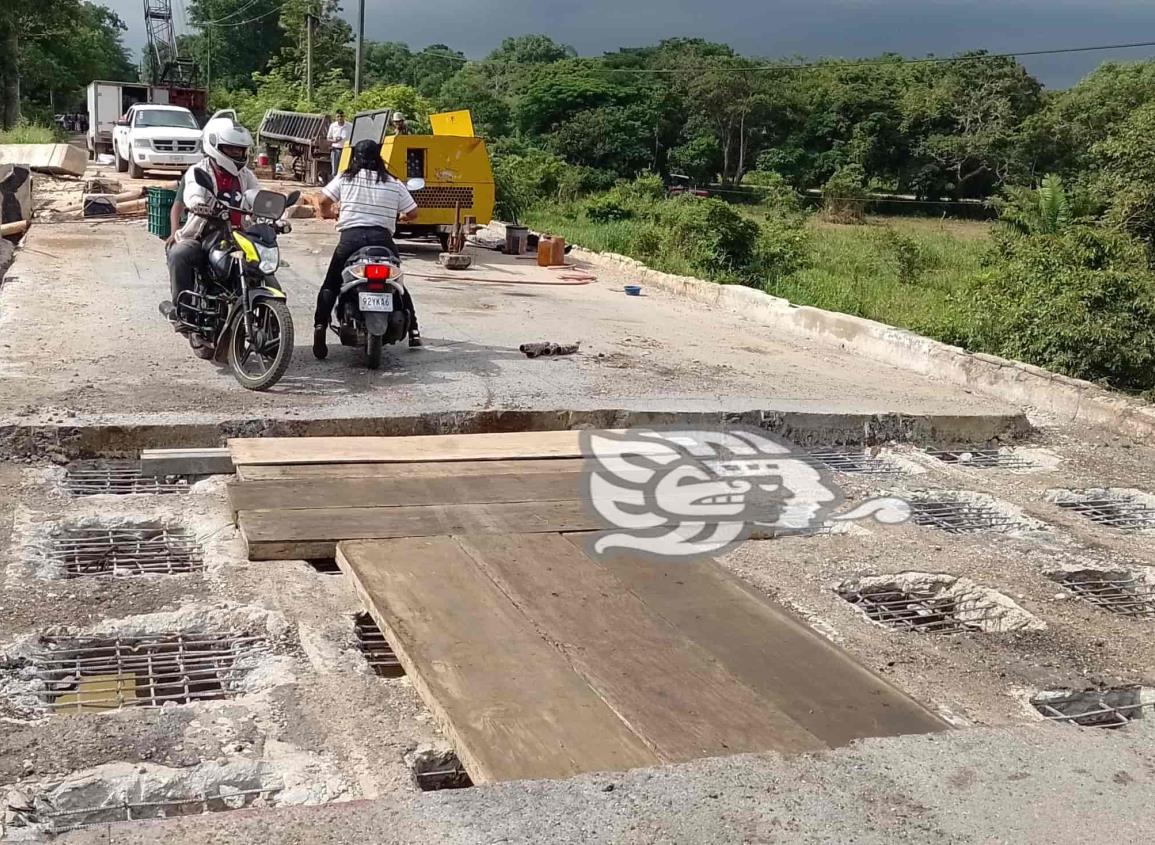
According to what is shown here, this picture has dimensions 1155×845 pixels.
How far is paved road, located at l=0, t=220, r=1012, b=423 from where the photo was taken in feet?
20.7

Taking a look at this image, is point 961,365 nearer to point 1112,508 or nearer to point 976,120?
point 1112,508

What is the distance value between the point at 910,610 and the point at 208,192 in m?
4.86

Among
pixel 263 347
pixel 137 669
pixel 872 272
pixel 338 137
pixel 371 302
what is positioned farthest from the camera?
pixel 338 137

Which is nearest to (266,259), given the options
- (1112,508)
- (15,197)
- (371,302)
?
(371,302)

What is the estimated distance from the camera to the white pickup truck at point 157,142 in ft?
77.1

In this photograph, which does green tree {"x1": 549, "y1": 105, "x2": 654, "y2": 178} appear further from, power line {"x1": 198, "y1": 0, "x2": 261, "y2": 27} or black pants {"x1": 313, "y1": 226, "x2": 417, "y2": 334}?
black pants {"x1": 313, "y1": 226, "x2": 417, "y2": 334}

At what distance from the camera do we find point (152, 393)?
20.6 feet

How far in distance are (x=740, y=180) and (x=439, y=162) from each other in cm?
4113

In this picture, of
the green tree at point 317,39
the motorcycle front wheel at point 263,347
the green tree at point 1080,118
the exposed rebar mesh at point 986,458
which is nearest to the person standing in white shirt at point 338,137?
the motorcycle front wheel at point 263,347

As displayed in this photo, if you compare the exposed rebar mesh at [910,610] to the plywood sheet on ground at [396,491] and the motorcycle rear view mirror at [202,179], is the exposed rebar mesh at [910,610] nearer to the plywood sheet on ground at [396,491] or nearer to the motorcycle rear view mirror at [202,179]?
the plywood sheet on ground at [396,491]

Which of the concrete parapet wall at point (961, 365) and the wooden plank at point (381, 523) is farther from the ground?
the concrete parapet wall at point (961, 365)

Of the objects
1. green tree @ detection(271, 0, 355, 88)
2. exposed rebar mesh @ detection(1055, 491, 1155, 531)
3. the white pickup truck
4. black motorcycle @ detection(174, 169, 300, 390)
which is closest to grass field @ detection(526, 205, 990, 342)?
exposed rebar mesh @ detection(1055, 491, 1155, 531)

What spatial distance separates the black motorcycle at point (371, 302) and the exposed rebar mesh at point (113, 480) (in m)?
1.99

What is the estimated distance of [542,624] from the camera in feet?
12.5
